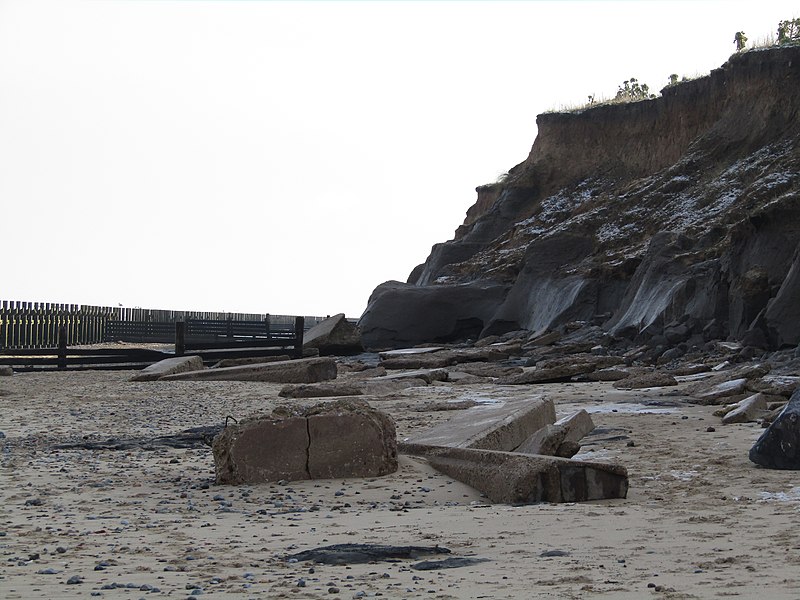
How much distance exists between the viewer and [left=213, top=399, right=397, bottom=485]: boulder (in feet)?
25.0

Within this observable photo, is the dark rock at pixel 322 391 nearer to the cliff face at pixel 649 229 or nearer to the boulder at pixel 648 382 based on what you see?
the boulder at pixel 648 382

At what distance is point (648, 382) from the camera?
14133 millimetres

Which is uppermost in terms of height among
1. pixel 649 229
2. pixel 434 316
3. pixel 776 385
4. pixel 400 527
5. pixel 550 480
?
pixel 649 229

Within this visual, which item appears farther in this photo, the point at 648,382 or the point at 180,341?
the point at 180,341

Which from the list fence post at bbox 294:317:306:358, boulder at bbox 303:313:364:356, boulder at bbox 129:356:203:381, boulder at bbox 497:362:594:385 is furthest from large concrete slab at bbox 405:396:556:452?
boulder at bbox 303:313:364:356

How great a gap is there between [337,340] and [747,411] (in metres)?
20.2

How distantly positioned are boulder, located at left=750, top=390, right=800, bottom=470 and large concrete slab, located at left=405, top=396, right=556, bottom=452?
2.09 m

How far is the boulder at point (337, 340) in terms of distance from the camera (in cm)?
2922

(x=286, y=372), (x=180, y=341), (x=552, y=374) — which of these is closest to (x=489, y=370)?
(x=552, y=374)

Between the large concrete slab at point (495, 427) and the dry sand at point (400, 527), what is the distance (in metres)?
0.53

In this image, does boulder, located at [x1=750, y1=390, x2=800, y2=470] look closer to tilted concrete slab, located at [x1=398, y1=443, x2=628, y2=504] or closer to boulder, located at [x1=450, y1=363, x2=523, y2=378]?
tilted concrete slab, located at [x1=398, y1=443, x2=628, y2=504]

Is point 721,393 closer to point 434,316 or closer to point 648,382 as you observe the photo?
point 648,382

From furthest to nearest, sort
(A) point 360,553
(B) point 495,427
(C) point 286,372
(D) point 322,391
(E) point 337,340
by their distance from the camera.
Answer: (E) point 337,340
(C) point 286,372
(D) point 322,391
(B) point 495,427
(A) point 360,553

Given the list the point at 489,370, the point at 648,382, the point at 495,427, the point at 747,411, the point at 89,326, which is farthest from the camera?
the point at 89,326
